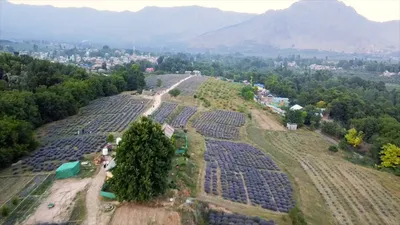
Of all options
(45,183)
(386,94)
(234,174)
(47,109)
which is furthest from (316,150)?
(386,94)

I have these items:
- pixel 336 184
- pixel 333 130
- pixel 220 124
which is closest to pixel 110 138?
pixel 220 124

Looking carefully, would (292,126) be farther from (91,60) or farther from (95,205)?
(91,60)

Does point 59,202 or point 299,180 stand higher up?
point 59,202

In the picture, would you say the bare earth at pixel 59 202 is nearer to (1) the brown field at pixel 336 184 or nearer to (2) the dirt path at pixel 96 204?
(2) the dirt path at pixel 96 204

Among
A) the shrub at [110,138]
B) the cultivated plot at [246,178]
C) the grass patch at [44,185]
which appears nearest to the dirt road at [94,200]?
the grass patch at [44,185]

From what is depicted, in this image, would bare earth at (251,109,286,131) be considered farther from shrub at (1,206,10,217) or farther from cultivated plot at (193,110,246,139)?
shrub at (1,206,10,217)

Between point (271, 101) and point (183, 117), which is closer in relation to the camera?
point (183, 117)

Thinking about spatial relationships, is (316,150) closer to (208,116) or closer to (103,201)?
(208,116)

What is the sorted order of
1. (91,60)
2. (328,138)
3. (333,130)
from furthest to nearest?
1. (91,60)
2. (333,130)
3. (328,138)
